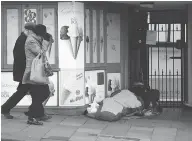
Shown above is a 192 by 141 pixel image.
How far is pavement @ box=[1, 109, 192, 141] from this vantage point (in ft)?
23.5

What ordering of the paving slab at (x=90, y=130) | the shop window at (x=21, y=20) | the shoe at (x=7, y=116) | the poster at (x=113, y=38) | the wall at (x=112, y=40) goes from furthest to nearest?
the poster at (x=113, y=38)
the wall at (x=112, y=40)
the shop window at (x=21, y=20)
the shoe at (x=7, y=116)
the paving slab at (x=90, y=130)

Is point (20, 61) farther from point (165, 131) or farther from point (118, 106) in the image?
point (165, 131)

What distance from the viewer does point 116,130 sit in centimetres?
784

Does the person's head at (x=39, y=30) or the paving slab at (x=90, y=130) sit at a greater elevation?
the person's head at (x=39, y=30)

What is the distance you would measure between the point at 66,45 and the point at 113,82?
1932mm

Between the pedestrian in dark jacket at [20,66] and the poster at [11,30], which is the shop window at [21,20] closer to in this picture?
the poster at [11,30]

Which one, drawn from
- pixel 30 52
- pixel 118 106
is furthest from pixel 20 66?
pixel 118 106

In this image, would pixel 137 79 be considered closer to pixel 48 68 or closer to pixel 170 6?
pixel 170 6

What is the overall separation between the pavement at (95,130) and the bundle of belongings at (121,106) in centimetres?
16

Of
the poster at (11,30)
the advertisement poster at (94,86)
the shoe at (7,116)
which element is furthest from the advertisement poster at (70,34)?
the shoe at (7,116)

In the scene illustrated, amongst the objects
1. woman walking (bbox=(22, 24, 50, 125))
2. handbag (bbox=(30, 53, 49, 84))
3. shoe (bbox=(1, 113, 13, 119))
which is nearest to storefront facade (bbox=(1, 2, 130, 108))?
shoe (bbox=(1, 113, 13, 119))

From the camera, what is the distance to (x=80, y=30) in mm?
9328

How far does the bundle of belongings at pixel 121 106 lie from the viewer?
28.7 feet

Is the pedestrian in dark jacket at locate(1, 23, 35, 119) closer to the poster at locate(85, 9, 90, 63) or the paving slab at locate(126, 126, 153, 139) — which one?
the poster at locate(85, 9, 90, 63)
